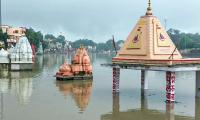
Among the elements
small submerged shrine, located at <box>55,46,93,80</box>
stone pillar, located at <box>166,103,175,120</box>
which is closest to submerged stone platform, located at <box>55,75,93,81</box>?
small submerged shrine, located at <box>55,46,93,80</box>

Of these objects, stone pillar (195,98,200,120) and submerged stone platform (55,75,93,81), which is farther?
submerged stone platform (55,75,93,81)

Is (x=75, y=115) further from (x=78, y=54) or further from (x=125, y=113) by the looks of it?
(x=78, y=54)

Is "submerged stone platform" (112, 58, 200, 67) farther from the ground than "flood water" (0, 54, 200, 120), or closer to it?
farther from the ground

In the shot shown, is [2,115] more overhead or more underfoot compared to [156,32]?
more underfoot

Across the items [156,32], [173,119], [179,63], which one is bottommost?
[173,119]

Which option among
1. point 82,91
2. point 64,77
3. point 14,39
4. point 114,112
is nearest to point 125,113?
point 114,112

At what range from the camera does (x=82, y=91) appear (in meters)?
45.2

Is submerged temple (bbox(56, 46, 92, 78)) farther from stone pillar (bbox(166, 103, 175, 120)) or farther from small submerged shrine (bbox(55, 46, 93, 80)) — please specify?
stone pillar (bbox(166, 103, 175, 120))

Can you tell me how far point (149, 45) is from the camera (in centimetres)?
3597

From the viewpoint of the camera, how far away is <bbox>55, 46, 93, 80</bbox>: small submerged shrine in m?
56.4

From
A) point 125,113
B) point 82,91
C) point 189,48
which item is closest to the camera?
point 125,113

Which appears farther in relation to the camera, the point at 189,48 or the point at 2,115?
the point at 189,48

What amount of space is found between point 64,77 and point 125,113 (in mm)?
24957

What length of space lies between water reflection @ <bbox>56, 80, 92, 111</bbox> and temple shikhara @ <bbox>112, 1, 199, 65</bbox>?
17.5 ft
